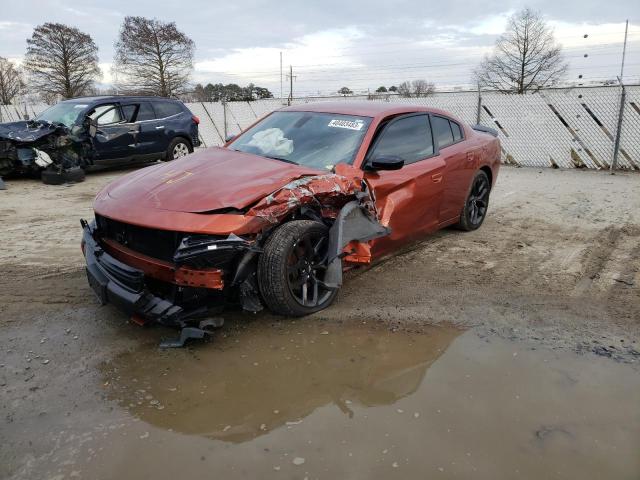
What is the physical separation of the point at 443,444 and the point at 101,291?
7.77ft

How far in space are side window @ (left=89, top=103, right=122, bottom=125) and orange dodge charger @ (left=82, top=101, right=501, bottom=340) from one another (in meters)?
6.74

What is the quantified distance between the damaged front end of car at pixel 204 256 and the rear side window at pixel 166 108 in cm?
840

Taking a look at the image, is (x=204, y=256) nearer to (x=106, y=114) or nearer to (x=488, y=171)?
(x=488, y=171)

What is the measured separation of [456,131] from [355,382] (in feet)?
11.9

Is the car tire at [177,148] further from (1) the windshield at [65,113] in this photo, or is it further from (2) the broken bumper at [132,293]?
(2) the broken bumper at [132,293]

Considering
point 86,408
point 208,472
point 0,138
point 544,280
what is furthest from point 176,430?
point 0,138

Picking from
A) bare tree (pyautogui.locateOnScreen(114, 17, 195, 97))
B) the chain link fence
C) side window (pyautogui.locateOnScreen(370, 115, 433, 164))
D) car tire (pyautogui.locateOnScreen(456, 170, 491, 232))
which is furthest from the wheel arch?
bare tree (pyautogui.locateOnScreen(114, 17, 195, 97))

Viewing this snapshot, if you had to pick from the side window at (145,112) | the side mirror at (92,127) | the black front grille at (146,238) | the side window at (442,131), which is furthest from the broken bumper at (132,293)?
the side window at (145,112)

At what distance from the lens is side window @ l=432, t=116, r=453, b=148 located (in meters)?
5.29

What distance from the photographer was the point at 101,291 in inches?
134

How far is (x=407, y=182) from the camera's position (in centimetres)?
455

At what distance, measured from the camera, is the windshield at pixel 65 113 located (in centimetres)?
1020

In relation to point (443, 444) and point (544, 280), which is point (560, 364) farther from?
point (544, 280)

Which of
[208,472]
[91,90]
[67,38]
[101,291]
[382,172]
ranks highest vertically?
[67,38]
